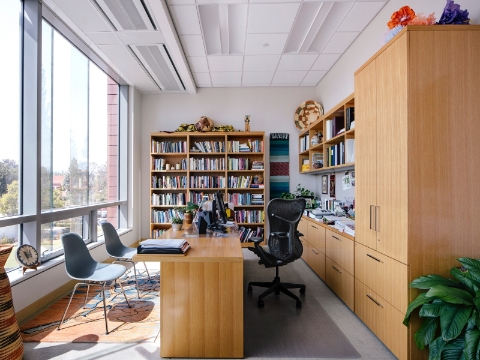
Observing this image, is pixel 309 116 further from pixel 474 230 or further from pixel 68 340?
pixel 68 340

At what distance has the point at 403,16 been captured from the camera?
2.07 meters

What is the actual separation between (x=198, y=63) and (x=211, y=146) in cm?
156

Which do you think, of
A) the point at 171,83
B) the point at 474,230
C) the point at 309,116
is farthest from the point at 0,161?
the point at 309,116

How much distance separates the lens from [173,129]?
5891 millimetres

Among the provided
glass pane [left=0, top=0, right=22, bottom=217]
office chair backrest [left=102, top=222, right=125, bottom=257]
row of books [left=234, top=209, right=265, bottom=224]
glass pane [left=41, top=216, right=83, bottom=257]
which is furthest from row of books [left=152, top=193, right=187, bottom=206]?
glass pane [left=0, top=0, right=22, bottom=217]

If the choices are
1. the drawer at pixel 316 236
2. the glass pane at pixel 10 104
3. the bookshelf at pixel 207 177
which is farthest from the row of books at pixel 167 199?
the glass pane at pixel 10 104

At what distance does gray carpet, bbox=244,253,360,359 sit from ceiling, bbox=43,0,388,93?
333cm

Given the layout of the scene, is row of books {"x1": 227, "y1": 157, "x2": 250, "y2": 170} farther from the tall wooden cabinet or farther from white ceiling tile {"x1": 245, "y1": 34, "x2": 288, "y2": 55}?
the tall wooden cabinet

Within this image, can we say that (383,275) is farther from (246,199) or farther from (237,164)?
(237,164)

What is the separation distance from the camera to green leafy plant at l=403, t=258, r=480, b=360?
4.93 ft

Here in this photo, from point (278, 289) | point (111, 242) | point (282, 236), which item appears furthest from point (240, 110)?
point (278, 289)

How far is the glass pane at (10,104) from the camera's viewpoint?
8.89 feet

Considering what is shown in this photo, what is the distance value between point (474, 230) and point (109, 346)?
284 centimetres

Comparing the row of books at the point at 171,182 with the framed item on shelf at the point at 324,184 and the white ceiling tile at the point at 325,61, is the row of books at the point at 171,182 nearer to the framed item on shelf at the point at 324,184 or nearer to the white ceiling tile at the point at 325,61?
the framed item on shelf at the point at 324,184
